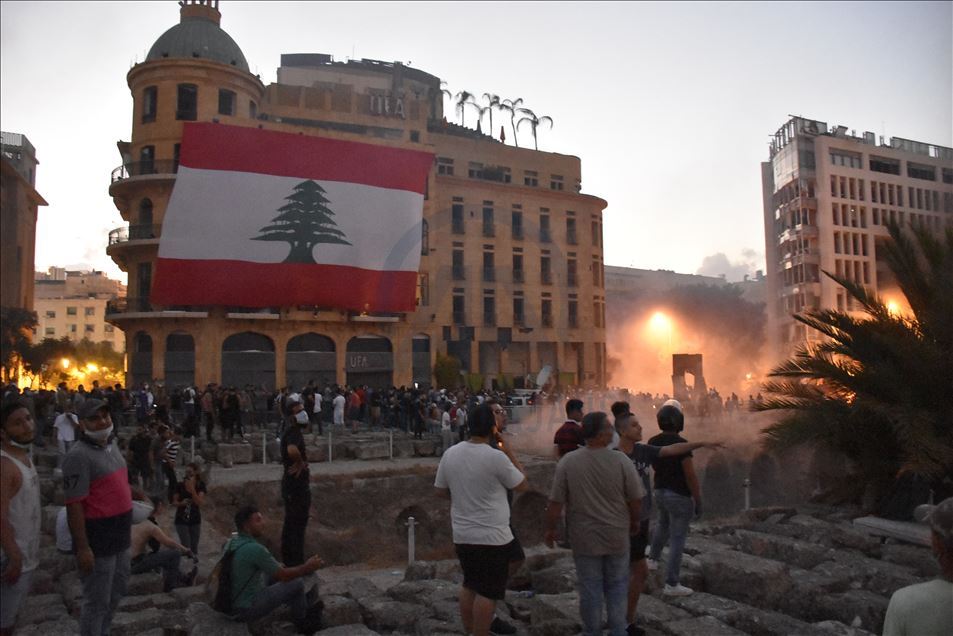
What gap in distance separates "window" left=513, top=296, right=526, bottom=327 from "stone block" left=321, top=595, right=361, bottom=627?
39.5m

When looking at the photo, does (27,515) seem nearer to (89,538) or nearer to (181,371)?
(89,538)

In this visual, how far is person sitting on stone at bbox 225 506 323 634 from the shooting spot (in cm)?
527

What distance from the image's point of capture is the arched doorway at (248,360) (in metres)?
34.0

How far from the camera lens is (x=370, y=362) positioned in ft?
124

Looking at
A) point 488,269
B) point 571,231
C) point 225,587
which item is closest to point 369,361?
point 488,269

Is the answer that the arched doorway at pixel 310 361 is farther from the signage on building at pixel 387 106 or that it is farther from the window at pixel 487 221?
the signage on building at pixel 387 106

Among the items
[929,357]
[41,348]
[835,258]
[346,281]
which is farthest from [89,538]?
[835,258]

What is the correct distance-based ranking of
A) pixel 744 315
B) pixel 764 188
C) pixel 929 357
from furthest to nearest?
1. pixel 744 315
2. pixel 764 188
3. pixel 929 357

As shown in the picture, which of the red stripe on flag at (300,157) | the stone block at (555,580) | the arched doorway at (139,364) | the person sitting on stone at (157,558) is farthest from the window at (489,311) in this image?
the stone block at (555,580)

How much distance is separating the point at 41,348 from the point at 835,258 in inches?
2078

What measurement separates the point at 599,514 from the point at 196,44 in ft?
124

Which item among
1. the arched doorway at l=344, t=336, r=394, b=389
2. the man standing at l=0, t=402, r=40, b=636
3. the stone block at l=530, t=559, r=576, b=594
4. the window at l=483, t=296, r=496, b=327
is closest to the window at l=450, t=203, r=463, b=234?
the window at l=483, t=296, r=496, b=327

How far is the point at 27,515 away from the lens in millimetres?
4051

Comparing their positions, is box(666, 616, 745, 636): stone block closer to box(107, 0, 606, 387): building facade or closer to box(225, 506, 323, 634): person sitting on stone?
box(225, 506, 323, 634): person sitting on stone
